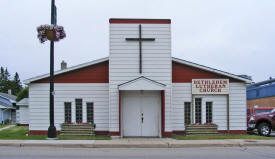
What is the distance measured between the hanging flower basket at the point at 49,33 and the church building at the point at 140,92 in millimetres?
2801

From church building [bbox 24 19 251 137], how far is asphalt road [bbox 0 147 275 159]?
4.30 meters

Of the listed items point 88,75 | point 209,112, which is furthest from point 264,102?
point 88,75

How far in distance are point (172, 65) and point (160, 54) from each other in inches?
62.0

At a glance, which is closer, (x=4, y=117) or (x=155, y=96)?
(x=155, y=96)

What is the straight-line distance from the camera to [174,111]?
62.6ft

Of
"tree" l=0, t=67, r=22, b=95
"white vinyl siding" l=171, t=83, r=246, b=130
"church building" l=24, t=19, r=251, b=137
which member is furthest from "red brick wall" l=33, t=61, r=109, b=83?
"tree" l=0, t=67, r=22, b=95

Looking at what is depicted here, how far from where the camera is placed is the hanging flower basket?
16.5 metres

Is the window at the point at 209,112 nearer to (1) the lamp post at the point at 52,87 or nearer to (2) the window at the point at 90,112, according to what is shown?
(2) the window at the point at 90,112

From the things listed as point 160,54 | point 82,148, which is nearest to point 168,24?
point 160,54

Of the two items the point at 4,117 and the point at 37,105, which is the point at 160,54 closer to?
the point at 37,105

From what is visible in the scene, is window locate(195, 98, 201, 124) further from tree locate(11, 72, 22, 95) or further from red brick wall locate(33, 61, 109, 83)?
tree locate(11, 72, 22, 95)

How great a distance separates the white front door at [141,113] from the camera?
1822cm

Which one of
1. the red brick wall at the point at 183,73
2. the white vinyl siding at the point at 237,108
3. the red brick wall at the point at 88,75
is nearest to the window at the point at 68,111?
the red brick wall at the point at 88,75

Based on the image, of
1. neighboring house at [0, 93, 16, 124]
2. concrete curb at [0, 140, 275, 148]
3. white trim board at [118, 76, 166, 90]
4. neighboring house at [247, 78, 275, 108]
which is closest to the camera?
concrete curb at [0, 140, 275, 148]
